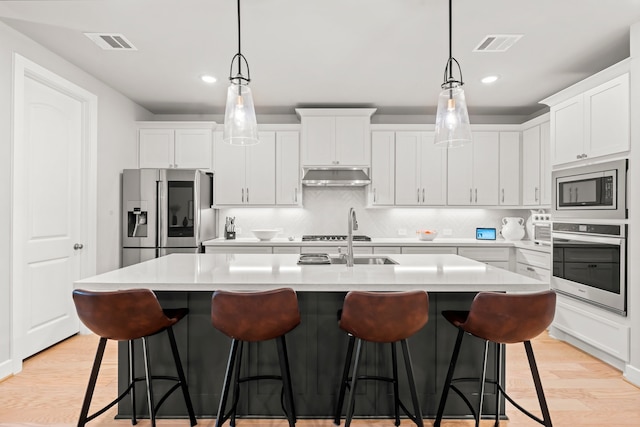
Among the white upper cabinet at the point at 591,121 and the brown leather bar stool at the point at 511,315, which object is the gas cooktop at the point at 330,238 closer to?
the white upper cabinet at the point at 591,121

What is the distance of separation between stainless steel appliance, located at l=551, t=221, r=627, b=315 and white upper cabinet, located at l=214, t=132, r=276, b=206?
129 inches

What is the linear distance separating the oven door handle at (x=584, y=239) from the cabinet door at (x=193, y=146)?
13.4 ft

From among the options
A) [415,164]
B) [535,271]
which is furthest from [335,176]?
[535,271]

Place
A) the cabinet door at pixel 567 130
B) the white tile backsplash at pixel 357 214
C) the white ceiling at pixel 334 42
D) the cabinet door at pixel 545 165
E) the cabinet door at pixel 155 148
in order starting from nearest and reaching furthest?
the white ceiling at pixel 334 42, the cabinet door at pixel 567 130, the cabinet door at pixel 545 165, the cabinet door at pixel 155 148, the white tile backsplash at pixel 357 214

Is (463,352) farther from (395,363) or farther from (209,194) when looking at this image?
(209,194)

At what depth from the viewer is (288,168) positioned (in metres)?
4.91

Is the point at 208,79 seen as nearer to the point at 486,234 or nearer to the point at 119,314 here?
the point at 119,314

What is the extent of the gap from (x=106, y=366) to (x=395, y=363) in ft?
7.98

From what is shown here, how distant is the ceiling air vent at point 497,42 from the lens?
9.73ft

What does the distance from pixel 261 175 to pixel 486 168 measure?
9.68ft

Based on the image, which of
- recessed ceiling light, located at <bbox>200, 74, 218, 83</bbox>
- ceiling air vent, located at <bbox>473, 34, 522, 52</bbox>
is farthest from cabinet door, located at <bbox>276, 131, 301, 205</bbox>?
ceiling air vent, located at <bbox>473, 34, 522, 52</bbox>

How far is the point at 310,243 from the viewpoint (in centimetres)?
452

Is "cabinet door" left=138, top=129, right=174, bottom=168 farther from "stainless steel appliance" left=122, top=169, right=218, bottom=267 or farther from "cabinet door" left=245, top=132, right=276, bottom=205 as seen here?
"cabinet door" left=245, top=132, right=276, bottom=205

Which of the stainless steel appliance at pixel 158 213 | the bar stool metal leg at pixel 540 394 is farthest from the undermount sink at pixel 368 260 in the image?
the stainless steel appliance at pixel 158 213
